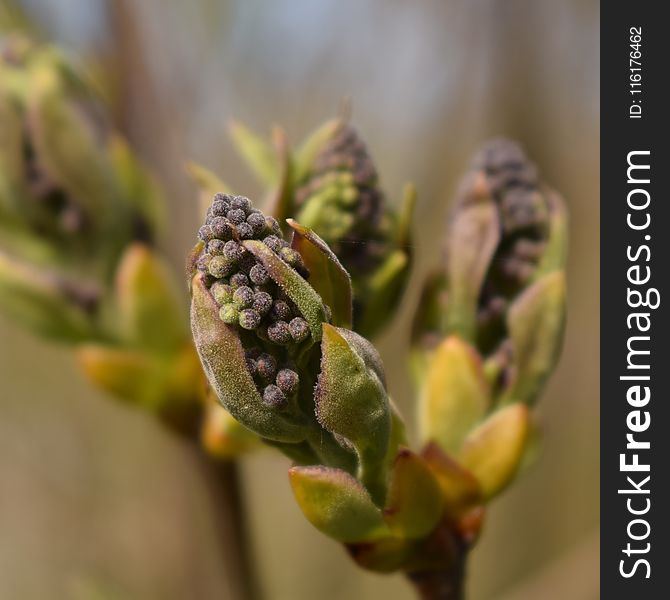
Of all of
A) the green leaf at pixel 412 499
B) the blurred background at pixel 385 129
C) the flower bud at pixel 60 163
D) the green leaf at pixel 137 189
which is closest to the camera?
the green leaf at pixel 412 499

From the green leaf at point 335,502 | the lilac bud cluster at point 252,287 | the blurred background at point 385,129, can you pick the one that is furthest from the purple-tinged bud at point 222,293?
the blurred background at point 385,129

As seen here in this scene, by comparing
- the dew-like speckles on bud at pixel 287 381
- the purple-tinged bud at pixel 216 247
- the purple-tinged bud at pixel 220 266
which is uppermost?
the purple-tinged bud at pixel 216 247

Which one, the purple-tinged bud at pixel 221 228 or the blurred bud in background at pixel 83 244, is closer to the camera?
the purple-tinged bud at pixel 221 228

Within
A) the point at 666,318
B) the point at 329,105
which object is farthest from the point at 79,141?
the point at 329,105

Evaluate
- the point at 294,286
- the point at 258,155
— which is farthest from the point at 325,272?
the point at 258,155

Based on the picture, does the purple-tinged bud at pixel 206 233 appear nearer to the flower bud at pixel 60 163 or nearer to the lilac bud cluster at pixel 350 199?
the lilac bud cluster at pixel 350 199

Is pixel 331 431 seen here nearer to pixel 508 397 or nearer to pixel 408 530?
pixel 408 530
